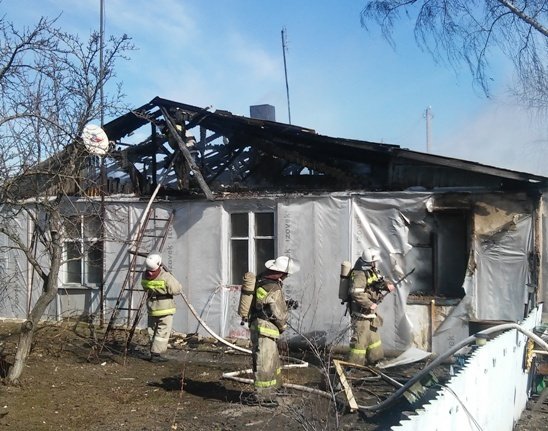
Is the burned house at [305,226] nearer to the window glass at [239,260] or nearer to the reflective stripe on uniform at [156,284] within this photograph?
the window glass at [239,260]

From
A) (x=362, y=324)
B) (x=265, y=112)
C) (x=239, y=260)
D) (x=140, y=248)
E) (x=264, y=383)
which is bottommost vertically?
(x=264, y=383)

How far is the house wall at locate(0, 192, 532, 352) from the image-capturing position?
29.1 ft

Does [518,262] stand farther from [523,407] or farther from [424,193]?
[523,407]

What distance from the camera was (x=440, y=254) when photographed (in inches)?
368

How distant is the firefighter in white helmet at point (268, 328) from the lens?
6.45m

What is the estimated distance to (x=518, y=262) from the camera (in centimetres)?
880

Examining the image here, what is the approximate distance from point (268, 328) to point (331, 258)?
3.31 metres

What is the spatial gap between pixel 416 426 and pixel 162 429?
3728 mm

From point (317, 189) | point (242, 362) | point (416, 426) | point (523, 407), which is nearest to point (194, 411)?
point (242, 362)

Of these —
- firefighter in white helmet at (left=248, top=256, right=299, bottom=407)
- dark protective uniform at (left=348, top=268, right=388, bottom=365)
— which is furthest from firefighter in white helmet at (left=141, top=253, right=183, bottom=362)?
dark protective uniform at (left=348, top=268, right=388, bottom=365)

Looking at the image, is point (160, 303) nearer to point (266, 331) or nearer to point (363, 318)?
point (266, 331)

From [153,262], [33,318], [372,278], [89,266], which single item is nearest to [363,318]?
[372,278]

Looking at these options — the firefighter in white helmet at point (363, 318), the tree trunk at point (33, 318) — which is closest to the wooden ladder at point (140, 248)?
the tree trunk at point (33, 318)

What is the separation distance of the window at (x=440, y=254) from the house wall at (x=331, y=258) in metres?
0.14
